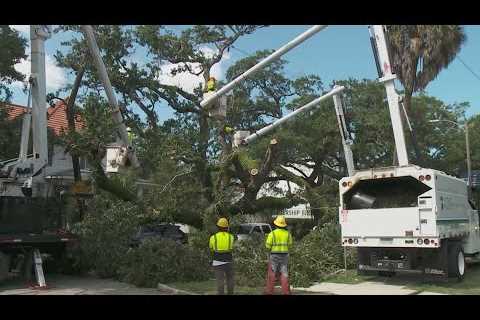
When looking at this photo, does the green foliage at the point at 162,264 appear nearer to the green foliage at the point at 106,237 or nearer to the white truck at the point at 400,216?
the green foliage at the point at 106,237

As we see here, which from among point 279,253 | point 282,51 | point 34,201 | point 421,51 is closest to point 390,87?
point 282,51

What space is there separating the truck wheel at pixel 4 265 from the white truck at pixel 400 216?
812 cm

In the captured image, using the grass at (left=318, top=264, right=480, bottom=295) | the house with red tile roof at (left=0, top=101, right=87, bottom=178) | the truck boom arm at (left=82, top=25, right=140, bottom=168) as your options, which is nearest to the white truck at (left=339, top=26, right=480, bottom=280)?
the grass at (left=318, top=264, right=480, bottom=295)

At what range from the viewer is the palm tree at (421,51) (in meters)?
21.4

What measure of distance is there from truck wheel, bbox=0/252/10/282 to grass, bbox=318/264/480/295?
7.79 metres

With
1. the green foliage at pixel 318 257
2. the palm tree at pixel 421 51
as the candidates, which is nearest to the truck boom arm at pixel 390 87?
the green foliage at pixel 318 257

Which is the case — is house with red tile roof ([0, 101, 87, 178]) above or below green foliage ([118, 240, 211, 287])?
above

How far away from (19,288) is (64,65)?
13.1 m

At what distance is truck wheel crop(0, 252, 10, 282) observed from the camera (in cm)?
1311

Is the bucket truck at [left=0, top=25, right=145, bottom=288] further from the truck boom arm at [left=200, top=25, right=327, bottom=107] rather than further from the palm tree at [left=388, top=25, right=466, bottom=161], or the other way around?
the palm tree at [left=388, top=25, right=466, bottom=161]

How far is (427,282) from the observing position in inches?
534

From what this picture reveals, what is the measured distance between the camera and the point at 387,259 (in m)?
13.2

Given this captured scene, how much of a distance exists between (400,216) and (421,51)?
11053 millimetres
